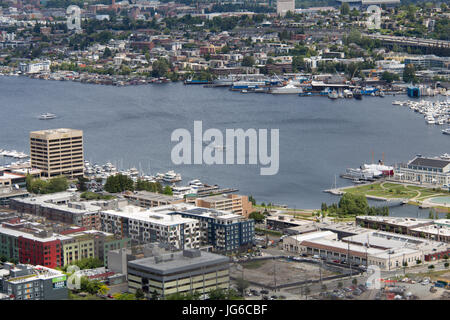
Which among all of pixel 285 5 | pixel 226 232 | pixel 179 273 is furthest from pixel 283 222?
pixel 285 5

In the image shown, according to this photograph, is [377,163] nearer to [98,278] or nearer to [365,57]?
[98,278]

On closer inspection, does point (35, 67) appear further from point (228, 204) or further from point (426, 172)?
point (228, 204)

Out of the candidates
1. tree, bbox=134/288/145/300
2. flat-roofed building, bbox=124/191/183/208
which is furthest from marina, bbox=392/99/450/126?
tree, bbox=134/288/145/300

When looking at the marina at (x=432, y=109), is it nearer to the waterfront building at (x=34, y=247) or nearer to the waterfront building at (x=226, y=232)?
the waterfront building at (x=226, y=232)

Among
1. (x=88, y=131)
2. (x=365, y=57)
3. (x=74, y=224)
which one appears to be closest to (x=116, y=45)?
(x=365, y=57)

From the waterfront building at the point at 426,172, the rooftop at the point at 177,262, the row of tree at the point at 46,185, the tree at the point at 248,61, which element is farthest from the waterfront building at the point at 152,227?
the tree at the point at 248,61

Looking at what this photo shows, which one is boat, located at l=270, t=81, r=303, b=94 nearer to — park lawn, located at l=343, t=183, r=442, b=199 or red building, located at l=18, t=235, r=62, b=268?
park lawn, located at l=343, t=183, r=442, b=199
